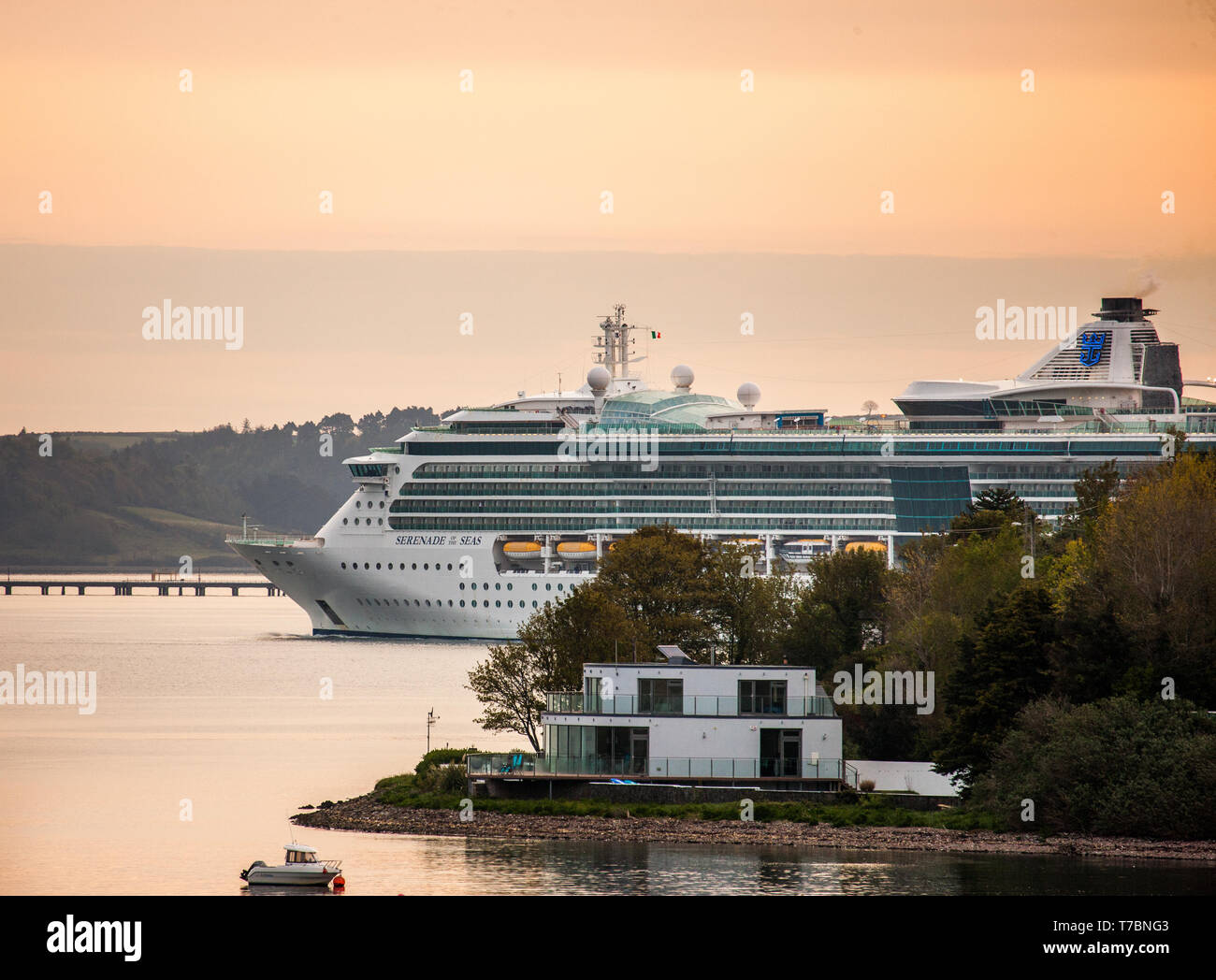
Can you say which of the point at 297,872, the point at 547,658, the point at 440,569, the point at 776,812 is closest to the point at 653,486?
the point at 440,569

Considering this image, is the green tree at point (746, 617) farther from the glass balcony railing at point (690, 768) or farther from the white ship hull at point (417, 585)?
the white ship hull at point (417, 585)

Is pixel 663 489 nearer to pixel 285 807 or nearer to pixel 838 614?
pixel 838 614

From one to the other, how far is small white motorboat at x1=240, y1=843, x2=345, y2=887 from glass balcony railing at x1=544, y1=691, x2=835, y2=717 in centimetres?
814

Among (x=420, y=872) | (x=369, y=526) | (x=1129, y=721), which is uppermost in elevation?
(x=369, y=526)

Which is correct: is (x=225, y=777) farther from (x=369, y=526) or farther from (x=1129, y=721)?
(x=369, y=526)

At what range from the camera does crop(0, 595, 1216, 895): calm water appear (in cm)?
3306

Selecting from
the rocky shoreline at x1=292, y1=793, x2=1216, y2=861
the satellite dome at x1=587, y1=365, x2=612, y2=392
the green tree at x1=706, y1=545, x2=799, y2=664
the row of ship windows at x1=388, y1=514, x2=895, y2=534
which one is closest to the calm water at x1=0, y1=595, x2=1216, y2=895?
the rocky shoreline at x1=292, y1=793, x2=1216, y2=861

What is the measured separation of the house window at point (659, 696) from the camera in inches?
1587

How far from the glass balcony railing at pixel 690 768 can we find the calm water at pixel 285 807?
370 centimetres

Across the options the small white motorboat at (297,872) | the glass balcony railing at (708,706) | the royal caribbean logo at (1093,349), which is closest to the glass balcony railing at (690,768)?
the glass balcony railing at (708,706)

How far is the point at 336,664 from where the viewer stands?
88688 millimetres

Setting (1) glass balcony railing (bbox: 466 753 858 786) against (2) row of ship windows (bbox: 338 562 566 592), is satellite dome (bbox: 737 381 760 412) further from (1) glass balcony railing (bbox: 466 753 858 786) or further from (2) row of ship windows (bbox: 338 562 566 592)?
(1) glass balcony railing (bbox: 466 753 858 786)
